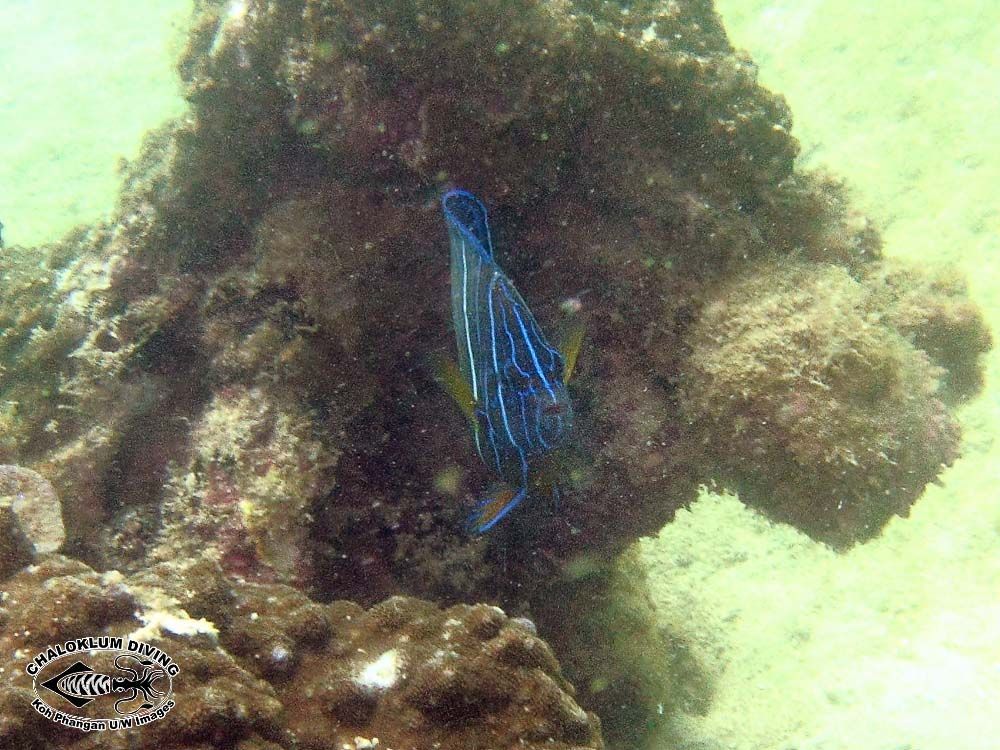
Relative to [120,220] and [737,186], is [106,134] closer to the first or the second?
[120,220]

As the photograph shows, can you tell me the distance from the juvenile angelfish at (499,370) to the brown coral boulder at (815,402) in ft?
4.63

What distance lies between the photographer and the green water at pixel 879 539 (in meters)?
4.63

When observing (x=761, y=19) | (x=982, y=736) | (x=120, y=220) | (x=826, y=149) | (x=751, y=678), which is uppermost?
(x=761, y=19)

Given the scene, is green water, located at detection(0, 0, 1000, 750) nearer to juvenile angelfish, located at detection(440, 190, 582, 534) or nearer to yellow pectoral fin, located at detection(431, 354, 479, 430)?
juvenile angelfish, located at detection(440, 190, 582, 534)

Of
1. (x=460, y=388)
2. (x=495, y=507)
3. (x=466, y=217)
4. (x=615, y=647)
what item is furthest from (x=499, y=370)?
(x=615, y=647)

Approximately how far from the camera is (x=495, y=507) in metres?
2.26

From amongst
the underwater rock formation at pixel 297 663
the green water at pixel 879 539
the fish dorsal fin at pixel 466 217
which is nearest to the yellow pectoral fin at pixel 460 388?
the fish dorsal fin at pixel 466 217

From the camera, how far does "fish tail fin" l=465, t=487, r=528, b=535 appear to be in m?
2.23

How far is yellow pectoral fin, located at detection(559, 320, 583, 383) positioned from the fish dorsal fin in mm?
435

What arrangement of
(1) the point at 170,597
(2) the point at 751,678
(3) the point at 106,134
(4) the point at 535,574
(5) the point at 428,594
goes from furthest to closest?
(3) the point at 106,134, (2) the point at 751,678, (4) the point at 535,574, (5) the point at 428,594, (1) the point at 170,597

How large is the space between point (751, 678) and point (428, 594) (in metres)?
3.16

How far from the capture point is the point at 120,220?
420cm

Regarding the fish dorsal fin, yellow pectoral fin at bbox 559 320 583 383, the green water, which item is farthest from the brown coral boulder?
the fish dorsal fin

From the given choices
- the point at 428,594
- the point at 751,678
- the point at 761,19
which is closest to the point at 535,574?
the point at 428,594
